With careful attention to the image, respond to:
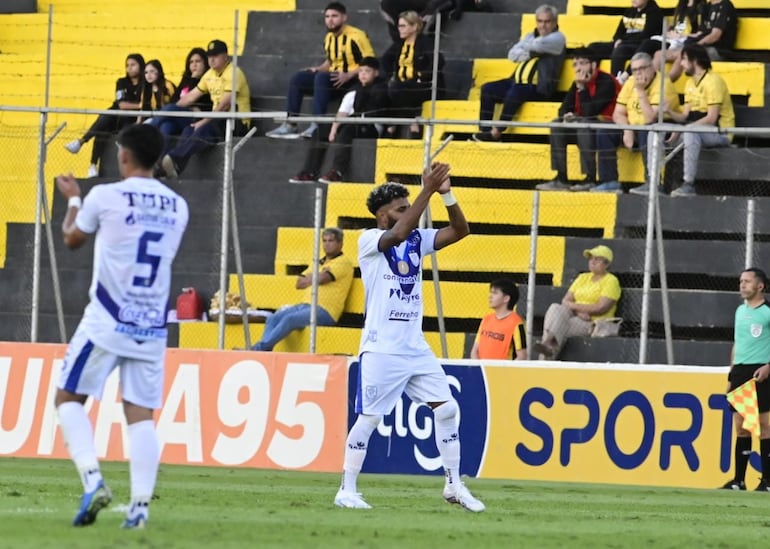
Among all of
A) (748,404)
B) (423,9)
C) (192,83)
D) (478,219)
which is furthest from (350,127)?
(748,404)

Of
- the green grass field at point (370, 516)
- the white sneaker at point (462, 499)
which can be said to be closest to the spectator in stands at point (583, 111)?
the green grass field at point (370, 516)

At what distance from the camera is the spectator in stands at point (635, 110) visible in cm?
1984

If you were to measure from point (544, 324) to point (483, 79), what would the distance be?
492cm

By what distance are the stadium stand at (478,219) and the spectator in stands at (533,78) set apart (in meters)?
0.26

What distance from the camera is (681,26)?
2139cm

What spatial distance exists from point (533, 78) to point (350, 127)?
2.33 metres

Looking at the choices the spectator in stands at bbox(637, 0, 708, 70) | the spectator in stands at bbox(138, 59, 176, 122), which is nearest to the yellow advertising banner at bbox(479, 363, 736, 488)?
the spectator in stands at bbox(637, 0, 708, 70)

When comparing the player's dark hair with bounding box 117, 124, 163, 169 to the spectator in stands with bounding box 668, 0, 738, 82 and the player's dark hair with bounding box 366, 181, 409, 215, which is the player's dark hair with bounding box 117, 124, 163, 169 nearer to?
the player's dark hair with bounding box 366, 181, 409, 215

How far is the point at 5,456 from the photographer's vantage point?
59.7ft

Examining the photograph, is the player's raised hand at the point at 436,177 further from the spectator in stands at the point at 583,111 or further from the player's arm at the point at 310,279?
the spectator in stands at the point at 583,111

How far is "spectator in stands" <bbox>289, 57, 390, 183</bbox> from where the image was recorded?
21.3 m

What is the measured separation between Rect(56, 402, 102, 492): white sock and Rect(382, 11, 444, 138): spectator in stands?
12436 mm

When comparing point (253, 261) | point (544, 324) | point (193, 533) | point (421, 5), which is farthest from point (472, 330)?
point (193, 533)

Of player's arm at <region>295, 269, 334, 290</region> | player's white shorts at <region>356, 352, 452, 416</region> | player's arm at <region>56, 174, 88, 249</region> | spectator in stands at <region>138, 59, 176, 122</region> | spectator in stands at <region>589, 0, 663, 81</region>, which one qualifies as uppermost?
spectator in stands at <region>589, 0, 663, 81</region>
